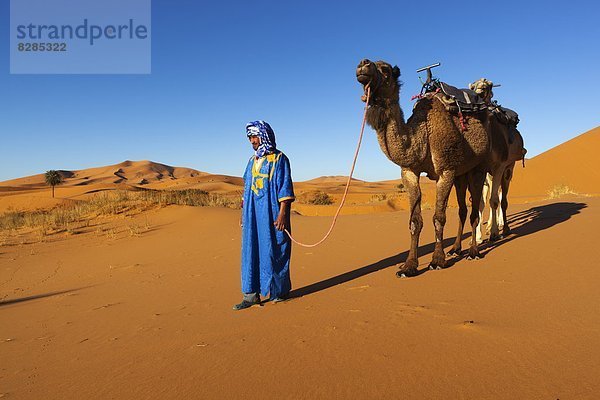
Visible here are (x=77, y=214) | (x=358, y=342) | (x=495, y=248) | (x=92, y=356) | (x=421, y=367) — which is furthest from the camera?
(x=77, y=214)

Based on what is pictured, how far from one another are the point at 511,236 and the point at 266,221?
4696 mm

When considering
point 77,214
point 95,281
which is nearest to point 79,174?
point 77,214

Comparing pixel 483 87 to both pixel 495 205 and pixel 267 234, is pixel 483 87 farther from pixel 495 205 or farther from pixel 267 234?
pixel 267 234

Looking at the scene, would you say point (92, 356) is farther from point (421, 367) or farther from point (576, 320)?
point (576, 320)

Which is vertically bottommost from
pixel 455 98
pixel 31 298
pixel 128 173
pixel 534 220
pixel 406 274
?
pixel 31 298

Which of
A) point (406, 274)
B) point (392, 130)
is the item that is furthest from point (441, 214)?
point (392, 130)

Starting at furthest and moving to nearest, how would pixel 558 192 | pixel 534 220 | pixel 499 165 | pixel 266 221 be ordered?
pixel 558 192
pixel 534 220
pixel 499 165
pixel 266 221

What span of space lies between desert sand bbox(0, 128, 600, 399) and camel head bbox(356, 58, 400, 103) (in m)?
2.20

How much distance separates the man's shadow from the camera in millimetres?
4948

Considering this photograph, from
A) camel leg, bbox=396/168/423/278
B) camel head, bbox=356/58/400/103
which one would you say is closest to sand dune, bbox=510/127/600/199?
camel leg, bbox=396/168/423/278

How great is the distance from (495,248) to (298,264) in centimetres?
303

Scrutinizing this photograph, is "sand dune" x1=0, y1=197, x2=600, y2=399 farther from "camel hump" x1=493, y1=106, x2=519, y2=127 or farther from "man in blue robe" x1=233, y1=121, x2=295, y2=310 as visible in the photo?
"camel hump" x1=493, y1=106, x2=519, y2=127

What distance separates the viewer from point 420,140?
487 cm

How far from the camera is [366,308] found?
3.65 metres
